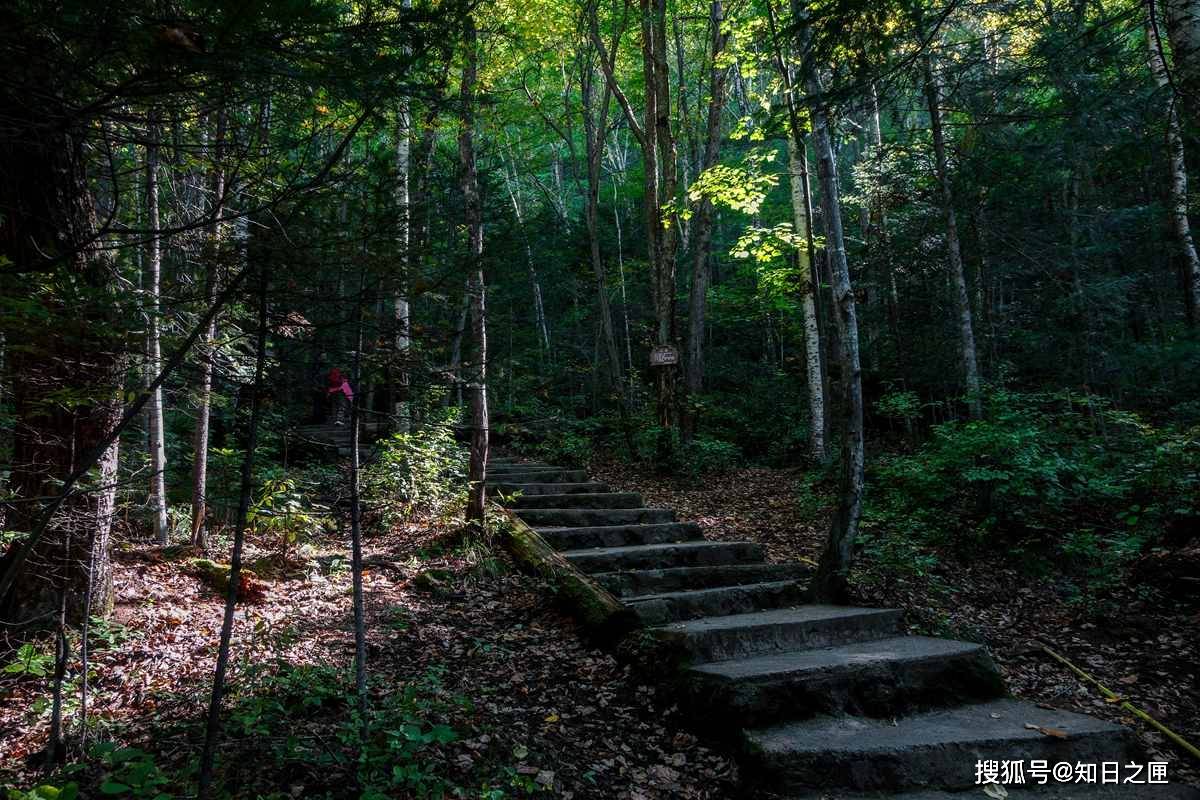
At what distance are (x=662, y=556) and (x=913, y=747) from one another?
313 centimetres

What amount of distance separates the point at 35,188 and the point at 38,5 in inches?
109

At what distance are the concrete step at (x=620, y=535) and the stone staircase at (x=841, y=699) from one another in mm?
833

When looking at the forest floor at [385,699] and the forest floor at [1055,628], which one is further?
the forest floor at [1055,628]

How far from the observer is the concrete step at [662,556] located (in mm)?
6250

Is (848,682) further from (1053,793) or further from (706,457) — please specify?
(706,457)

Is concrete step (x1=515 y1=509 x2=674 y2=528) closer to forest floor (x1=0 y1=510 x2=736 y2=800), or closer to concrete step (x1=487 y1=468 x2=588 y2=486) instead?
forest floor (x1=0 y1=510 x2=736 y2=800)

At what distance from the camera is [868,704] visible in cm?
400

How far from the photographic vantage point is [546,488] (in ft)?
29.2

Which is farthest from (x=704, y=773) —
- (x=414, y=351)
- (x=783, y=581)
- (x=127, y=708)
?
(x=127, y=708)

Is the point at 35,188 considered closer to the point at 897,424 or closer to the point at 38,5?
the point at 38,5

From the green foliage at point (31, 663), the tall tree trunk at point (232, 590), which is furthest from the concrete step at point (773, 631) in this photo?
the green foliage at point (31, 663)

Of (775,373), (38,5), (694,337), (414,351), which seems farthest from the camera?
(775,373)

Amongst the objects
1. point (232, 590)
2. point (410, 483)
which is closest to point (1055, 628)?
point (232, 590)

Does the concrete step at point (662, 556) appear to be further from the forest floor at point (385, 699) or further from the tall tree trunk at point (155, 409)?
the tall tree trunk at point (155, 409)
